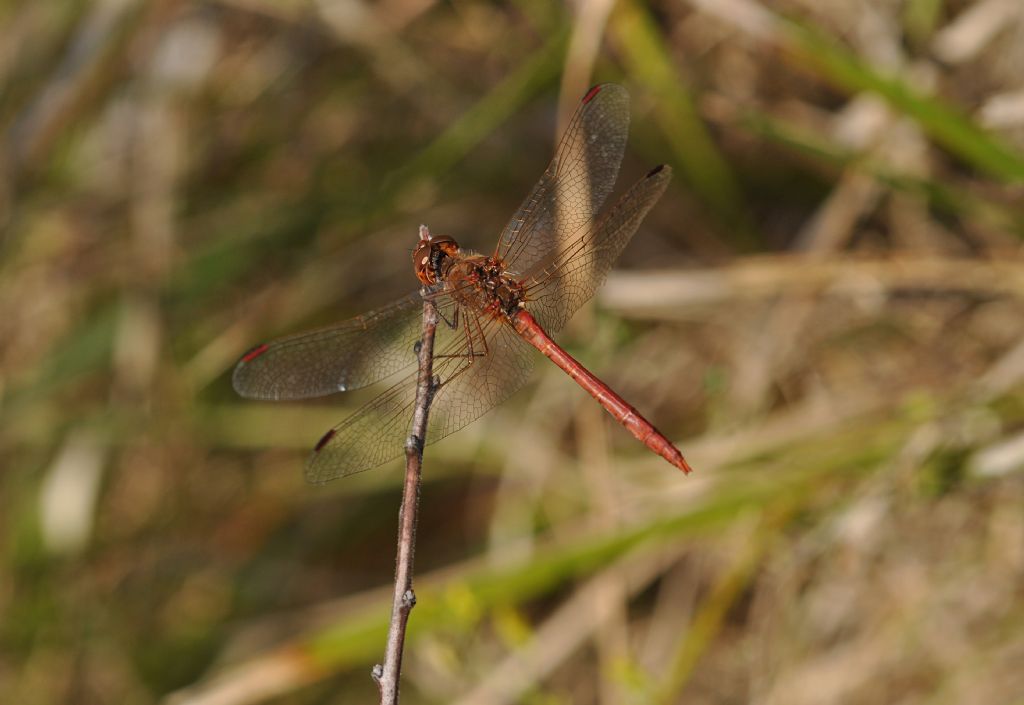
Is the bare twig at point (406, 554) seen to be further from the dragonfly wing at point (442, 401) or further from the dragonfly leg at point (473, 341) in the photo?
the dragonfly leg at point (473, 341)

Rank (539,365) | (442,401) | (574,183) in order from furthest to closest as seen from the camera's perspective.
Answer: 1. (539,365)
2. (574,183)
3. (442,401)

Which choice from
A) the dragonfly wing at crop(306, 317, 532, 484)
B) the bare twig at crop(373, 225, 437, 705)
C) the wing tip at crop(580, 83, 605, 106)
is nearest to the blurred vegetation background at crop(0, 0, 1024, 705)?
the dragonfly wing at crop(306, 317, 532, 484)

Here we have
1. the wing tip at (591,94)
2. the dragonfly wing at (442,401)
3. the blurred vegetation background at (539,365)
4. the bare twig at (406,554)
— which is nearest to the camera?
the bare twig at (406,554)

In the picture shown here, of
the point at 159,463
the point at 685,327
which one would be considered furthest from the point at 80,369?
the point at 685,327

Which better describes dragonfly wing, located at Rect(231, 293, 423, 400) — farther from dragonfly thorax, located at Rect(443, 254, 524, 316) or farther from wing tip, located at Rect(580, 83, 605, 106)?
wing tip, located at Rect(580, 83, 605, 106)

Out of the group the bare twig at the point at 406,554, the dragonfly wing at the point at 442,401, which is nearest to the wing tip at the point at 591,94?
the dragonfly wing at the point at 442,401

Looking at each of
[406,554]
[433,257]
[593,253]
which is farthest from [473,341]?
[406,554]

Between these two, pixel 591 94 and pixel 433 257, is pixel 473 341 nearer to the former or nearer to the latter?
pixel 433 257
